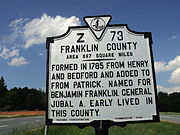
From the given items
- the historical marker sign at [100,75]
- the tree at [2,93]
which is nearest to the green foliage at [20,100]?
the tree at [2,93]

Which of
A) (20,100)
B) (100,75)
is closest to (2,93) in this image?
(20,100)

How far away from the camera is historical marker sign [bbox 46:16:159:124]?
9.91 ft

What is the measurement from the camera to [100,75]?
314 cm

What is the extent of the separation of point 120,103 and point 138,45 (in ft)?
3.29

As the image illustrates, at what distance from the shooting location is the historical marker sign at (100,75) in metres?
3.02

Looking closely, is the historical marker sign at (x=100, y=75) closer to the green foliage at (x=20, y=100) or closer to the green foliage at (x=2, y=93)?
the green foliage at (x=20, y=100)

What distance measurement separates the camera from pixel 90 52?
326cm

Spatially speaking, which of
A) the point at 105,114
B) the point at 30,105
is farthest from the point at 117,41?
the point at 30,105

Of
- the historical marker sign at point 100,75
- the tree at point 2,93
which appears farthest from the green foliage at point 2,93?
the historical marker sign at point 100,75

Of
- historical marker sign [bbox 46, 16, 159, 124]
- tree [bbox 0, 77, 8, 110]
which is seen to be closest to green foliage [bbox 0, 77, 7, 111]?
tree [bbox 0, 77, 8, 110]

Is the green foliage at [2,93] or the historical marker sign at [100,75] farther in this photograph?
the green foliage at [2,93]

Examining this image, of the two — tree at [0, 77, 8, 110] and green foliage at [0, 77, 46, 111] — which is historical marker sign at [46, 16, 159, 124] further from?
tree at [0, 77, 8, 110]

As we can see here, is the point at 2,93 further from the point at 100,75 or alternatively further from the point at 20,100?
the point at 100,75

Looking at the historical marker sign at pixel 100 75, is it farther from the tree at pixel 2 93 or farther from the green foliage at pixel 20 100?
the tree at pixel 2 93
